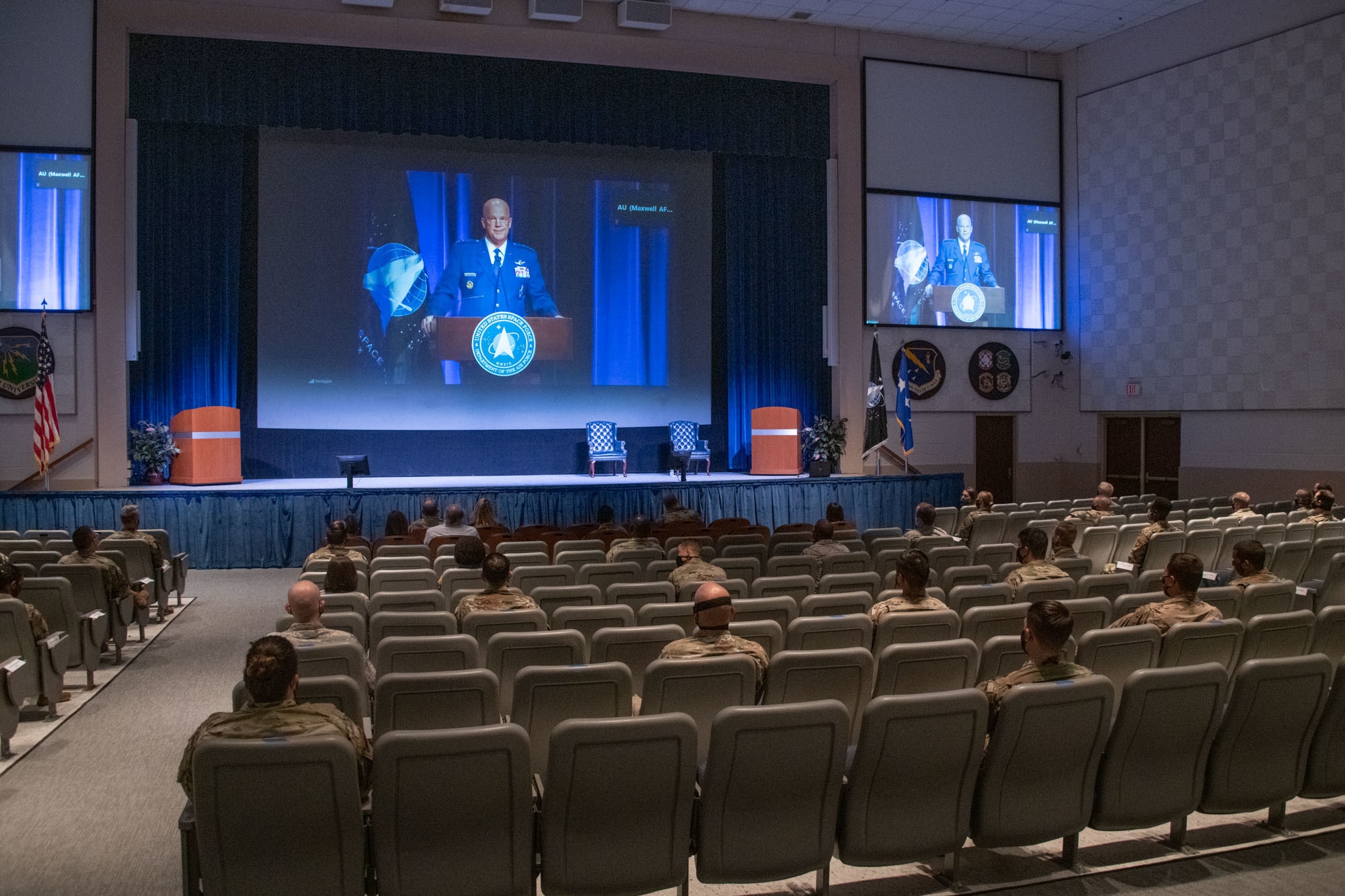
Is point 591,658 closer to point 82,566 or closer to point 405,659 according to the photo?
point 405,659

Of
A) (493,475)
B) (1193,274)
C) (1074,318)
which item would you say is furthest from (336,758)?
(1074,318)

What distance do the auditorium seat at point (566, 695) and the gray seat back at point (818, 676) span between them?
0.53 metres

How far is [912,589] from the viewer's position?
4.56m

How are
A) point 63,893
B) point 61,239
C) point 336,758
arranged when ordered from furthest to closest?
1. point 61,239
2. point 63,893
3. point 336,758

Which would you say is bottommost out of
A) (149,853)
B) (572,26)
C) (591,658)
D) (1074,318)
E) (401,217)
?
(149,853)

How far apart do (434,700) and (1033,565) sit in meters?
3.64

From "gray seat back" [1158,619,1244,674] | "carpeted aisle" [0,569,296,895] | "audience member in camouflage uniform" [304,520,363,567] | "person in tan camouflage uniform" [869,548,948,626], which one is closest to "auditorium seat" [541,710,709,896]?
"carpeted aisle" [0,569,296,895]

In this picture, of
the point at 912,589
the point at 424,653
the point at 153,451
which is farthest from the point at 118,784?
the point at 153,451

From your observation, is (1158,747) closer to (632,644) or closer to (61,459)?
(632,644)

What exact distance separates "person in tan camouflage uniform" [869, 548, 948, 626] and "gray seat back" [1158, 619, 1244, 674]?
0.89m

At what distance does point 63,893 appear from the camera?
328 centimetres

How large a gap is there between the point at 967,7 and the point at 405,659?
14.4 metres

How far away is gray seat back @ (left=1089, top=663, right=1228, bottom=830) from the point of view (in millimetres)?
3080

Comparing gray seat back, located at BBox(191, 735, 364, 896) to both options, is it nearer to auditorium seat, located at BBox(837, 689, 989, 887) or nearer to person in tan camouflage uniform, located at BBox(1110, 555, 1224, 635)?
auditorium seat, located at BBox(837, 689, 989, 887)
